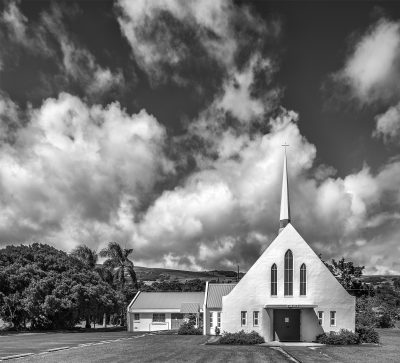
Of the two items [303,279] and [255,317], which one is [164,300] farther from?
[303,279]

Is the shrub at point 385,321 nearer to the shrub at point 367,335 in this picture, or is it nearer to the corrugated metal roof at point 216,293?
the corrugated metal roof at point 216,293

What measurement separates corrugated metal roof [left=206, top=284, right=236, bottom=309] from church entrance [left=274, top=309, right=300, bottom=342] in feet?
24.3

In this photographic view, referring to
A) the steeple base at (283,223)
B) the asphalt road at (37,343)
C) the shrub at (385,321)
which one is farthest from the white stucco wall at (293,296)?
the shrub at (385,321)

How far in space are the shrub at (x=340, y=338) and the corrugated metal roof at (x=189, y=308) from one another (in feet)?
83.8

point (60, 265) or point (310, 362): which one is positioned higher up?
point (60, 265)

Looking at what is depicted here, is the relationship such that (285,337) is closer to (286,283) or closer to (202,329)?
(286,283)

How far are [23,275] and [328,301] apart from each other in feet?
114

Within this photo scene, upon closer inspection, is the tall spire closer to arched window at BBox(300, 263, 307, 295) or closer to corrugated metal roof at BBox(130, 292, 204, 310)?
arched window at BBox(300, 263, 307, 295)

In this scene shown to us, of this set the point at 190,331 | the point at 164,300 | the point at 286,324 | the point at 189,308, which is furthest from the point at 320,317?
the point at 164,300

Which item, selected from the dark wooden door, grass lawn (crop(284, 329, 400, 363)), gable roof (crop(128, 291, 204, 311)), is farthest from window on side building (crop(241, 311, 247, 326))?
the dark wooden door

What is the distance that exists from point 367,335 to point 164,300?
32.5m

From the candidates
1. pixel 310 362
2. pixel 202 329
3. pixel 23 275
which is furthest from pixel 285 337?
pixel 23 275

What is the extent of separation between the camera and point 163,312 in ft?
206

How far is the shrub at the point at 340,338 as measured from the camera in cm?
3628
